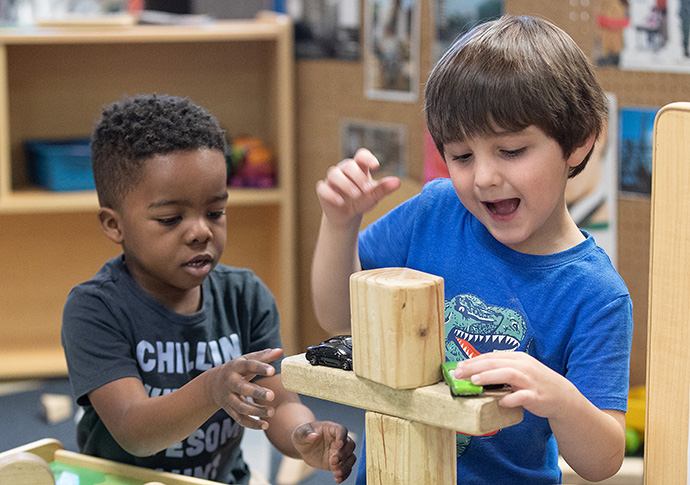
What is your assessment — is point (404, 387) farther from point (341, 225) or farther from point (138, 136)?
point (138, 136)

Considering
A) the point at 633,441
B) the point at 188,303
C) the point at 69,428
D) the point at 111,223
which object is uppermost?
the point at 111,223

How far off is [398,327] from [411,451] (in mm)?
94

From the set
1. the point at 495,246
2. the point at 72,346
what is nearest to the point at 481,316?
the point at 495,246

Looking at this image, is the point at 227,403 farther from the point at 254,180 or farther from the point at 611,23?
the point at 254,180

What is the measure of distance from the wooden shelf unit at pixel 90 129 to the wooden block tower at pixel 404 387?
6.49 ft

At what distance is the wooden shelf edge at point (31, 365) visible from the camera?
2.59 m

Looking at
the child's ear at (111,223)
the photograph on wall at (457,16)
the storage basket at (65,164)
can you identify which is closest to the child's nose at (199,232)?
the child's ear at (111,223)

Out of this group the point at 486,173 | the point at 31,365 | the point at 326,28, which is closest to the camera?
the point at 486,173

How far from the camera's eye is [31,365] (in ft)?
8.54

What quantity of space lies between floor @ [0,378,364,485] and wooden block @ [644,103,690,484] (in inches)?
45.7

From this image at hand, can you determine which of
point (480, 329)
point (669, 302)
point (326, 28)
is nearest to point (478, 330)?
point (480, 329)

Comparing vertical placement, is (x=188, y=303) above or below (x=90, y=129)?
below

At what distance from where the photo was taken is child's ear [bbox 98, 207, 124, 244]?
103 cm

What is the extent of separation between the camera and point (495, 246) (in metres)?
0.84
